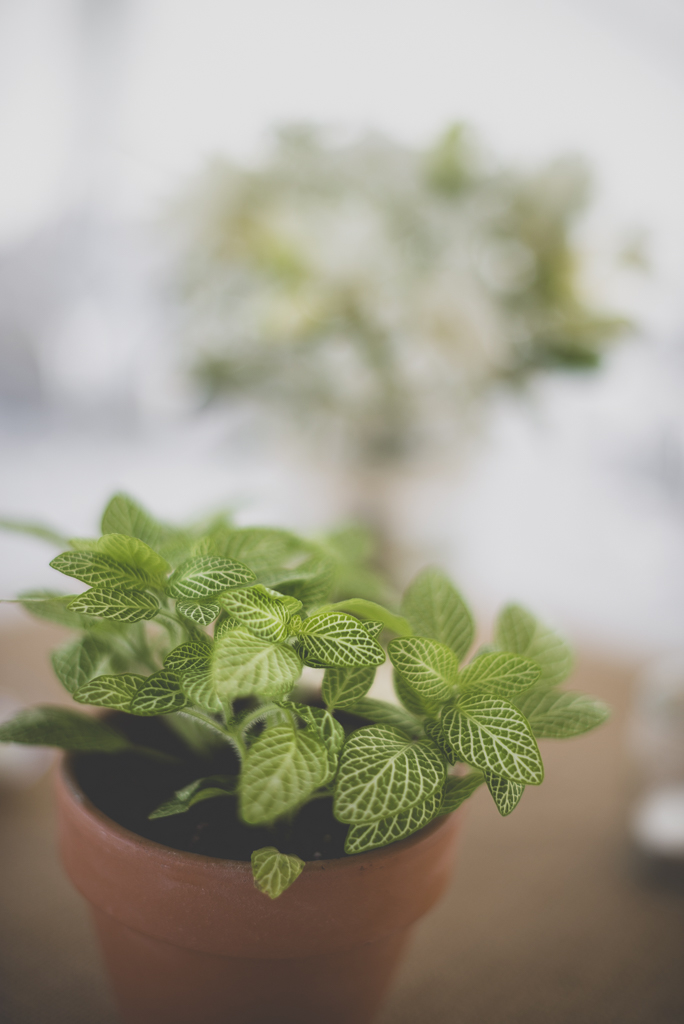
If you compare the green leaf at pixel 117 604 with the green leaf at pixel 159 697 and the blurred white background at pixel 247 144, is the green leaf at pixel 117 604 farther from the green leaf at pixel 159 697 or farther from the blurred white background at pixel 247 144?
the blurred white background at pixel 247 144

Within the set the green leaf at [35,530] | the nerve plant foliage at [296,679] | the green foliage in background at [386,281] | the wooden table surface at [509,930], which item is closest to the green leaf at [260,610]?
the nerve plant foliage at [296,679]

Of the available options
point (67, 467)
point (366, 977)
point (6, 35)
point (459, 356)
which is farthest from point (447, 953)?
point (6, 35)

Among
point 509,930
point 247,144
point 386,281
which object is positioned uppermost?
point 247,144

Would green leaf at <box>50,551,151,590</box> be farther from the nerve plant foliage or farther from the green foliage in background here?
the green foliage in background

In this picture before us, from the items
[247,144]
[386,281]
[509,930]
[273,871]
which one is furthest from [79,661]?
[247,144]

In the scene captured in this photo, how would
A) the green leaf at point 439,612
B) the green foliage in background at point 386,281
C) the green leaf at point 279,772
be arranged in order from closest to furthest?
the green leaf at point 279,772, the green leaf at point 439,612, the green foliage in background at point 386,281

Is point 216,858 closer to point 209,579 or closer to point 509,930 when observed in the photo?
point 209,579

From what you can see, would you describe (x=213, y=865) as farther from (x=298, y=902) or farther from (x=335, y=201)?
(x=335, y=201)
